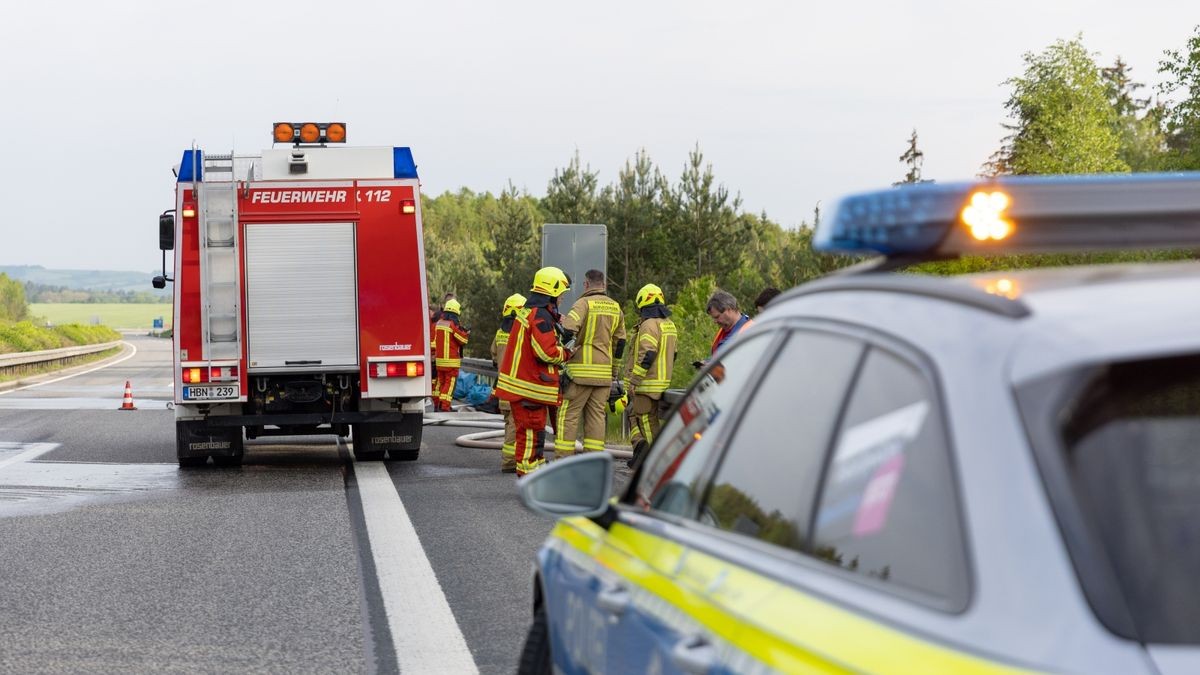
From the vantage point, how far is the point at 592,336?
14344mm

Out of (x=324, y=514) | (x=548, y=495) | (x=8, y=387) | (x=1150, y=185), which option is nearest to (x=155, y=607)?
(x=324, y=514)

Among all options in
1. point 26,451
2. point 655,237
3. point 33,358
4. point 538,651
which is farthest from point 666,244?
point 538,651

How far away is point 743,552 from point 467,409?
24.3m

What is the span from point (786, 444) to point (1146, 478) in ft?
2.67

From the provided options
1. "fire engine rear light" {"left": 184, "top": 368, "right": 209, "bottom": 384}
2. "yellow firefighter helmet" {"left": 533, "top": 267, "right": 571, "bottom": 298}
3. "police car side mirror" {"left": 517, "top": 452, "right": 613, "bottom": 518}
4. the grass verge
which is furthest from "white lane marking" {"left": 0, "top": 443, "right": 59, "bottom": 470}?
the grass verge

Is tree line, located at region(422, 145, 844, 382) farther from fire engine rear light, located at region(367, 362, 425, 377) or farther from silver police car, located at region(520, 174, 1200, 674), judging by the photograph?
silver police car, located at region(520, 174, 1200, 674)

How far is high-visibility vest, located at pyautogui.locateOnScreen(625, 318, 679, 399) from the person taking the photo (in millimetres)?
14602

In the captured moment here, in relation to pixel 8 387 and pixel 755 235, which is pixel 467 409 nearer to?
Result: pixel 8 387

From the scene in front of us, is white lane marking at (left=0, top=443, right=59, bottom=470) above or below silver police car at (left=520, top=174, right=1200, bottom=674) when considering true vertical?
below

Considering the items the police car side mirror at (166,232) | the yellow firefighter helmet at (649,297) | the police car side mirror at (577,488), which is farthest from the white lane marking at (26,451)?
the police car side mirror at (577,488)

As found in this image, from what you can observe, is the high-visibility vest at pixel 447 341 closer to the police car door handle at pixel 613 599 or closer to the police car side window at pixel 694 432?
the police car side window at pixel 694 432

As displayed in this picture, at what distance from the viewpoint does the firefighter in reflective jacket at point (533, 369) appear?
1404cm

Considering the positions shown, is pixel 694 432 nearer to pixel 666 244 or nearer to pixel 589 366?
pixel 589 366

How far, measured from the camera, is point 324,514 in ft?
38.8
